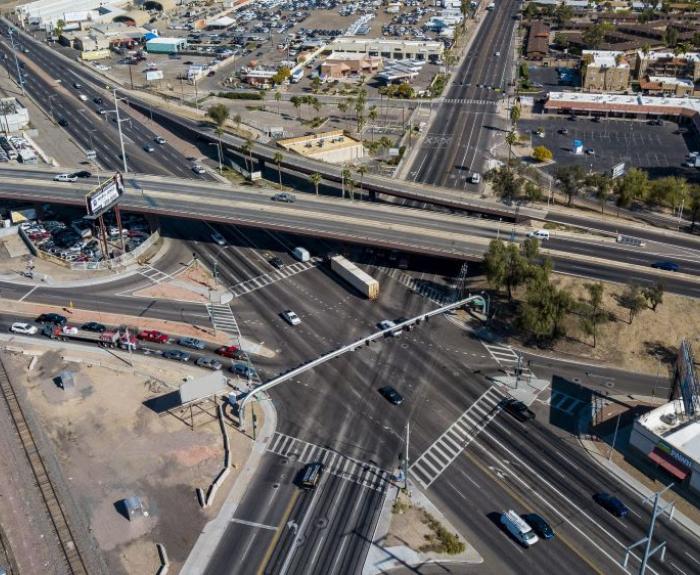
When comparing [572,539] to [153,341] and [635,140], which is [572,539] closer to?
[153,341]

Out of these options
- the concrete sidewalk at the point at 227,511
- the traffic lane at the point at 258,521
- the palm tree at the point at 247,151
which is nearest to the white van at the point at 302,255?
the concrete sidewalk at the point at 227,511

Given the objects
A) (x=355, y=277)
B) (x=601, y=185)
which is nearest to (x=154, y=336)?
(x=355, y=277)

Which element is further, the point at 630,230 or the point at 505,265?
the point at 630,230

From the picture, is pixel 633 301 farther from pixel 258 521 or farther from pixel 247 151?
pixel 247 151

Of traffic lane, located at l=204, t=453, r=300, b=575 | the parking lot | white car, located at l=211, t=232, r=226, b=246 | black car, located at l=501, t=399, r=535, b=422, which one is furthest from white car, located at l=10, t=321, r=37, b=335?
the parking lot

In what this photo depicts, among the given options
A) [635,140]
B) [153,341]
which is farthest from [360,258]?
[635,140]
